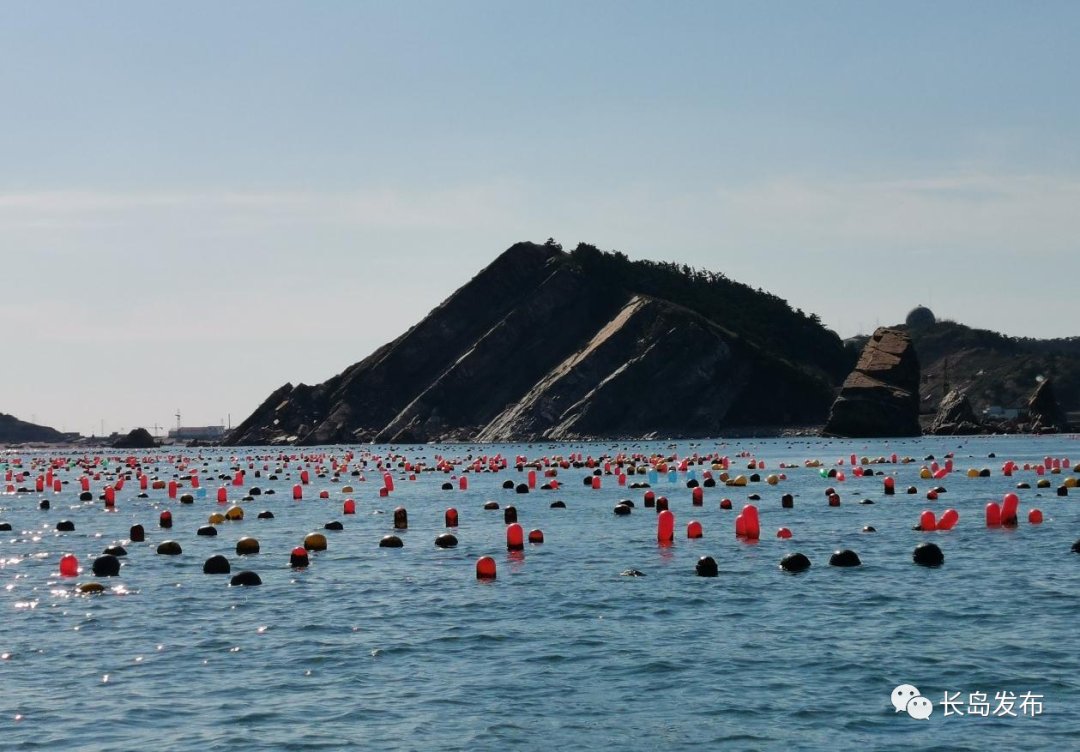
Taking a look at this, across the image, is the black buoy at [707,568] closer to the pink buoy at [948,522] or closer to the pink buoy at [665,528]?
the pink buoy at [665,528]

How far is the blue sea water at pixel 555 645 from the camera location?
Result: 64.8 feet

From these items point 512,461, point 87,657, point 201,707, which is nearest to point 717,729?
point 201,707

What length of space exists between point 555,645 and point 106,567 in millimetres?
18239

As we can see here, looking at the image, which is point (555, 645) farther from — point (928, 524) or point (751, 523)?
point (928, 524)

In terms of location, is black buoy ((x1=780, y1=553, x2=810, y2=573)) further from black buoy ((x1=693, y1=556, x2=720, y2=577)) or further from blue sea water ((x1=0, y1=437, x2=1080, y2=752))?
black buoy ((x1=693, y1=556, x2=720, y2=577))

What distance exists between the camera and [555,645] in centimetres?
2608

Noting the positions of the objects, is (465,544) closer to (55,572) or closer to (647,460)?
(55,572)

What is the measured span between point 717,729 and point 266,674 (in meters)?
8.84

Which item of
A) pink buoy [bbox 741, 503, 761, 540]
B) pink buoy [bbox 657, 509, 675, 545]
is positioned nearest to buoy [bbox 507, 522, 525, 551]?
pink buoy [bbox 657, 509, 675, 545]

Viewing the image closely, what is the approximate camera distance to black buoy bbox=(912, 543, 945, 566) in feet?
120

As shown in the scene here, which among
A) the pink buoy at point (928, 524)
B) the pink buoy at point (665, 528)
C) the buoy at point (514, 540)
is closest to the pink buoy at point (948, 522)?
the pink buoy at point (928, 524)

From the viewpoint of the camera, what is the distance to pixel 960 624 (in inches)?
1071

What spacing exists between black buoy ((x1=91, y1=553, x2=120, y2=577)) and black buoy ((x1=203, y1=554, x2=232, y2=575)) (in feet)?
8.64

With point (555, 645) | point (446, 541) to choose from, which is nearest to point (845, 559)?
point (555, 645)
